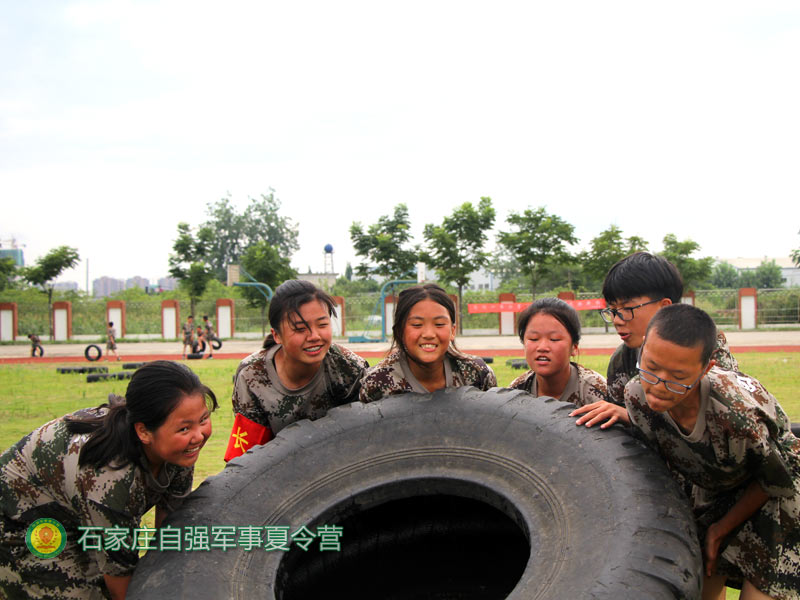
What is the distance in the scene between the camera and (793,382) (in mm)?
8695

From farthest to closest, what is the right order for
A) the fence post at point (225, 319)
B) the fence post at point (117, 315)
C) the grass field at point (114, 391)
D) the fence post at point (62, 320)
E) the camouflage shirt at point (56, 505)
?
the fence post at point (117, 315) → the fence post at point (62, 320) → the fence post at point (225, 319) → the grass field at point (114, 391) → the camouflage shirt at point (56, 505)

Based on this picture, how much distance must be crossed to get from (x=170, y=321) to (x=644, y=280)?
2891 cm

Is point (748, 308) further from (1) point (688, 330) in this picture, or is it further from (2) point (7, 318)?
(2) point (7, 318)

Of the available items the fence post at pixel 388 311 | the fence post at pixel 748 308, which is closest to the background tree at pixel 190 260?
the fence post at pixel 388 311

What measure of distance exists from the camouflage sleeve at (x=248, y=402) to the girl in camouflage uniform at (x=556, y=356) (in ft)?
3.90

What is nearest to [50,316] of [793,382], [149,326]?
[149,326]

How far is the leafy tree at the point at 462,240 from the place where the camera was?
27016 millimetres

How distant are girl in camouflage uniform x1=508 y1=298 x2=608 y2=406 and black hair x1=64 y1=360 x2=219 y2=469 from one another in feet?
4.59

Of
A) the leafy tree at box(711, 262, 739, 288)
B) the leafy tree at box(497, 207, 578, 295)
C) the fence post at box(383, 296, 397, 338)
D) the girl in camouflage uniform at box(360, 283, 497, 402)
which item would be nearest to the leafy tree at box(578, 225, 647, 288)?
the leafy tree at box(497, 207, 578, 295)

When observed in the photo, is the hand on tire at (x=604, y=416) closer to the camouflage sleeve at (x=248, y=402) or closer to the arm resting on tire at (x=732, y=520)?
the arm resting on tire at (x=732, y=520)

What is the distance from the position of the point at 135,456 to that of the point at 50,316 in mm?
30472

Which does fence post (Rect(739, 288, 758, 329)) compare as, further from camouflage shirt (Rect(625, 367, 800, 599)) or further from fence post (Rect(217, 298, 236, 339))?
camouflage shirt (Rect(625, 367, 800, 599))

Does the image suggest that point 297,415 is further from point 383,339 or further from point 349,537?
point 383,339

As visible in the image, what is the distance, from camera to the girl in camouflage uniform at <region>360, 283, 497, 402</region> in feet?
8.46
